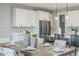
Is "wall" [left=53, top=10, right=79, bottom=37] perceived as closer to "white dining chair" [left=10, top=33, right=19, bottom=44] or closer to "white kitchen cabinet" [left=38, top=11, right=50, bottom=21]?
"white kitchen cabinet" [left=38, top=11, right=50, bottom=21]

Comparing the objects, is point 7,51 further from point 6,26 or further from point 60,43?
point 60,43

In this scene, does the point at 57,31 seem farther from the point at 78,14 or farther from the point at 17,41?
the point at 17,41

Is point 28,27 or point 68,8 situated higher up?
point 68,8

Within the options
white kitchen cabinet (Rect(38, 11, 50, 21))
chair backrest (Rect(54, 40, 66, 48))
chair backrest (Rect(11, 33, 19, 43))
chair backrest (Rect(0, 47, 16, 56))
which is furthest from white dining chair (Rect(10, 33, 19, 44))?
chair backrest (Rect(54, 40, 66, 48))

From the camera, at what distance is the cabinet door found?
5.66ft

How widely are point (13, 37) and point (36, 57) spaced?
42 centimetres

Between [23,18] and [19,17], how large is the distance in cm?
6

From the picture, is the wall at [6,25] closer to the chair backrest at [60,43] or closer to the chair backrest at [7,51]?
the chair backrest at [7,51]

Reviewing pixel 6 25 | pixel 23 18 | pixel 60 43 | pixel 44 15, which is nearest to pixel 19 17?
pixel 23 18

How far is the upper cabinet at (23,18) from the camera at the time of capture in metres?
1.71

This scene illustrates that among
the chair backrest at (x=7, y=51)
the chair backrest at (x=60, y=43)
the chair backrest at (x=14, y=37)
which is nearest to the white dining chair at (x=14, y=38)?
the chair backrest at (x=14, y=37)

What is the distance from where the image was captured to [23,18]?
5.69 ft

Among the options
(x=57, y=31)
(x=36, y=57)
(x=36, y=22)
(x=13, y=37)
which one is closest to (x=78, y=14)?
(x=57, y=31)

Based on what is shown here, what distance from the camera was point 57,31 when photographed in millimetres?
1729
